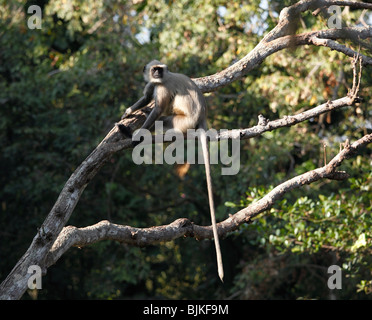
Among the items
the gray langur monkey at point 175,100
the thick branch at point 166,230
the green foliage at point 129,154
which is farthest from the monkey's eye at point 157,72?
the green foliage at point 129,154

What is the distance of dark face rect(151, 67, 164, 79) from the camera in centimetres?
449

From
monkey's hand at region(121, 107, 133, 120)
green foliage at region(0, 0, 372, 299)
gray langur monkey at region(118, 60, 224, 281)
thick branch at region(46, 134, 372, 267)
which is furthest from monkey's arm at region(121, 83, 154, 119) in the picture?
green foliage at region(0, 0, 372, 299)

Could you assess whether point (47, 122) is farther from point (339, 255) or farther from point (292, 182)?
point (292, 182)

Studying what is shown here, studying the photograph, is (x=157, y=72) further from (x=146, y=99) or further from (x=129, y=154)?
(x=129, y=154)

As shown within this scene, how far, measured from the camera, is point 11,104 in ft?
27.3

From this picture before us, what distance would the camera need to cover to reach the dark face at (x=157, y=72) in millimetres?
4488

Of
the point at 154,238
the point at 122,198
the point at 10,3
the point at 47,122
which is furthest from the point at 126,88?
the point at 154,238

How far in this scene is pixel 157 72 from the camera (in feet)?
14.7

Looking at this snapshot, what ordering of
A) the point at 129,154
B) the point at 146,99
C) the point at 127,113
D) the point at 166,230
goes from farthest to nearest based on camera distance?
the point at 129,154 → the point at 146,99 → the point at 127,113 → the point at 166,230

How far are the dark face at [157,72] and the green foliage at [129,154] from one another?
87.9 inches

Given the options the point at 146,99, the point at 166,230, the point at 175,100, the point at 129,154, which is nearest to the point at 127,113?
the point at 146,99

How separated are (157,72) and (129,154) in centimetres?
324

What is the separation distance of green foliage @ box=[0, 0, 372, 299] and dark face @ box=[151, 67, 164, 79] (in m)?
2.23

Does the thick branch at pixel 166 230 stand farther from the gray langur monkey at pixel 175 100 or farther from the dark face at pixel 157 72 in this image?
the dark face at pixel 157 72
